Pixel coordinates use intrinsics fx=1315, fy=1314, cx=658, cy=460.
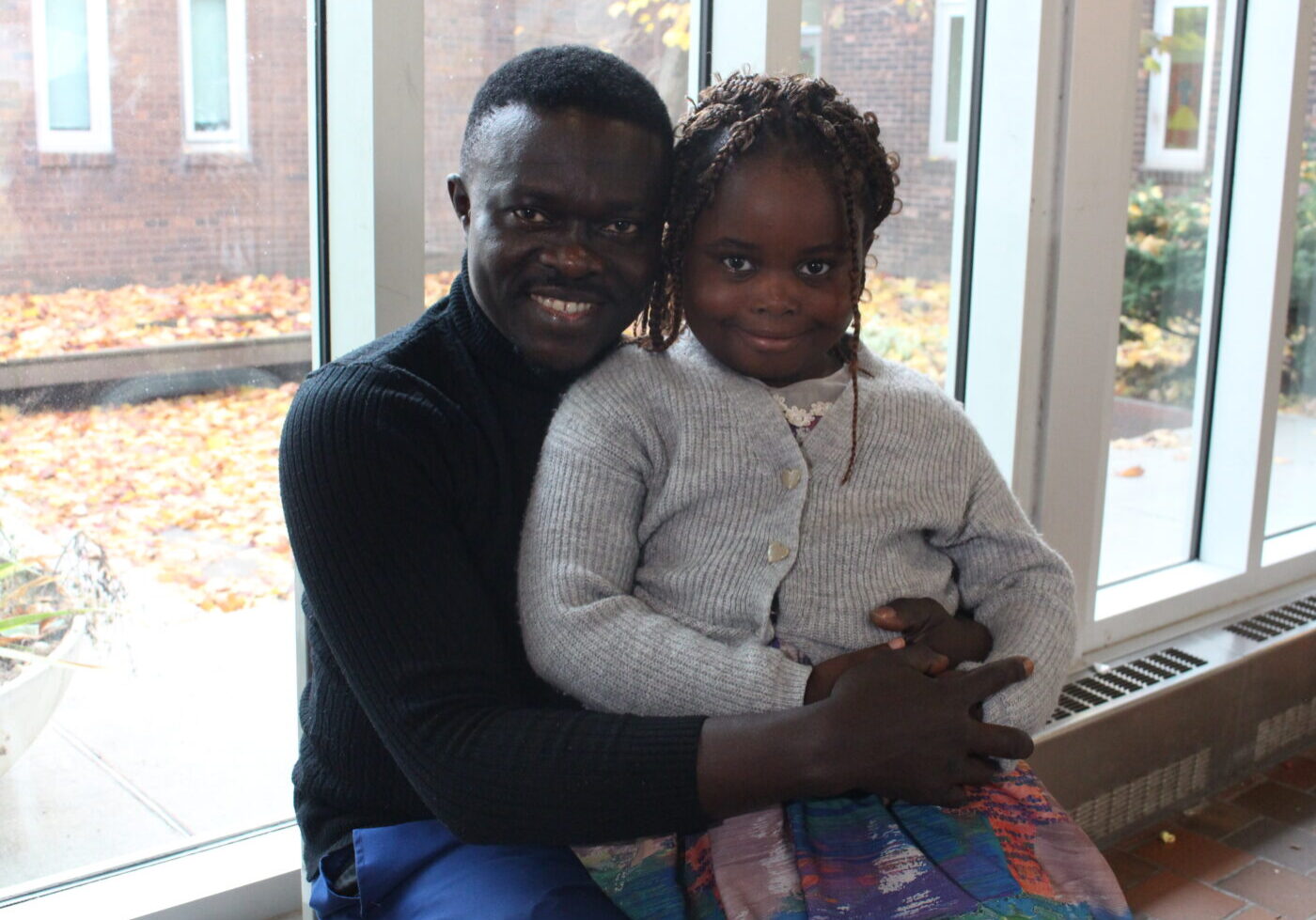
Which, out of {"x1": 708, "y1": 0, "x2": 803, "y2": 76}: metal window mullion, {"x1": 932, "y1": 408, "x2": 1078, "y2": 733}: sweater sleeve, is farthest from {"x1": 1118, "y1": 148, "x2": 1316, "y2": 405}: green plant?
{"x1": 932, "y1": 408, "x2": 1078, "y2": 733}: sweater sleeve

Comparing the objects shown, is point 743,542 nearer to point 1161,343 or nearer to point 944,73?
point 944,73

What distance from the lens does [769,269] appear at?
60.8 inches

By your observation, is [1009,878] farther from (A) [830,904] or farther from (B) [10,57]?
(B) [10,57]

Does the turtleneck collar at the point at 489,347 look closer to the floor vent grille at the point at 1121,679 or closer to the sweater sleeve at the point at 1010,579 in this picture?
the sweater sleeve at the point at 1010,579

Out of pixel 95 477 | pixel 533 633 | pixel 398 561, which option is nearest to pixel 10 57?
pixel 95 477

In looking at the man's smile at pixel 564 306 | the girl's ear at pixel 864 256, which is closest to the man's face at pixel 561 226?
the man's smile at pixel 564 306

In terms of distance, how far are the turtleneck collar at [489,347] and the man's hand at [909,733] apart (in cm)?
50

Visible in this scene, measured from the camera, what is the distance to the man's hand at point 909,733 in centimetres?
133

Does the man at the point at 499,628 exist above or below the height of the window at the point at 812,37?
below

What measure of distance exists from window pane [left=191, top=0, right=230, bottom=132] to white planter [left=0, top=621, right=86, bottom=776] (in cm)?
76

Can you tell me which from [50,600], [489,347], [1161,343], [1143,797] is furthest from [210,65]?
[1161,343]

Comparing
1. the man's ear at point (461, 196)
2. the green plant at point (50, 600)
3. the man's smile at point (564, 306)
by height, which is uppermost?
the man's ear at point (461, 196)

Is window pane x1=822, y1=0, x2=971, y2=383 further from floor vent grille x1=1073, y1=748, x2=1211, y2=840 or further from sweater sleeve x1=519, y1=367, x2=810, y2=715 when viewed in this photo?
sweater sleeve x1=519, y1=367, x2=810, y2=715

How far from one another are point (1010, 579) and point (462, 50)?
3.63 feet
